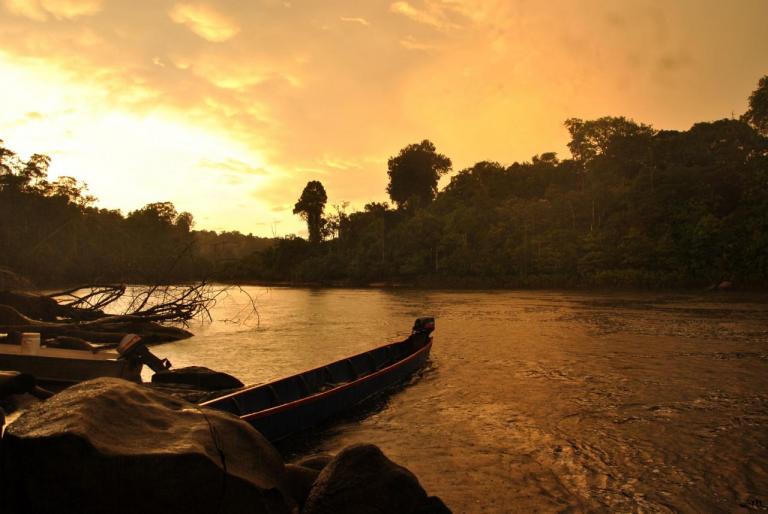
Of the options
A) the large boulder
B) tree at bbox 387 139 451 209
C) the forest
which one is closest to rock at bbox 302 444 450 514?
the large boulder

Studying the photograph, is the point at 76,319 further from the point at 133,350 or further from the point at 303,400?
the point at 303,400

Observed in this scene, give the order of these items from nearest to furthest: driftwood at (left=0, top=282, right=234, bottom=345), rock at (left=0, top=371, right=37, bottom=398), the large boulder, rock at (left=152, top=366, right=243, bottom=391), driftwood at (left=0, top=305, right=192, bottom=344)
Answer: the large boulder → rock at (left=0, top=371, right=37, bottom=398) → rock at (left=152, top=366, right=243, bottom=391) → driftwood at (left=0, top=305, right=192, bottom=344) → driftwood at (left=0, top=282, right=234, bottom=345)

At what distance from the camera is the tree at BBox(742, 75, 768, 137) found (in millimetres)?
56719

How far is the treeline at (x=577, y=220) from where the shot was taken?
5500 cm

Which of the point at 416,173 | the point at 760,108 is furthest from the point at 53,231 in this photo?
the point at 760,108

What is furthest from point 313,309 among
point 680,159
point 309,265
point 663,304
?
point 680,159

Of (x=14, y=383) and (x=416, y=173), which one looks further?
(x=416, y=173)

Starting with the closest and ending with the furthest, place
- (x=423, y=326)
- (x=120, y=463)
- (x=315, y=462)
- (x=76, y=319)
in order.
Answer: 1. (x=120, y=463)
2. (x=315, y=462)
3. (x=423, y=326)
4. (x=76, y=319)

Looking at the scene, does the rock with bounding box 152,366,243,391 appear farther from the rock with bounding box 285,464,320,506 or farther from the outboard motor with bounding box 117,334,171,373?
the rock with bounding box 285,464,320,506

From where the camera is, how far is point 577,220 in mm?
73375

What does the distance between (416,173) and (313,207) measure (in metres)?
22.4

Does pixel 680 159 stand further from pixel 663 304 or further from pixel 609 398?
pixel 609 398

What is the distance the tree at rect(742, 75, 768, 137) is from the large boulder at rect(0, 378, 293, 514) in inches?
2761

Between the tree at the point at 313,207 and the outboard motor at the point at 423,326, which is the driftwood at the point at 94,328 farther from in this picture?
the tree at the point at 313,207
